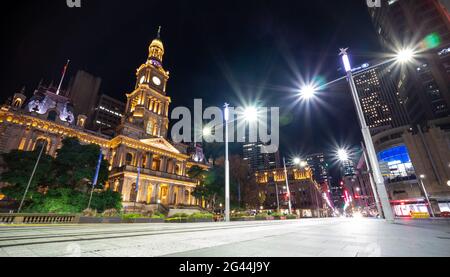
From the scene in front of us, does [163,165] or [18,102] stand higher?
[18,102]

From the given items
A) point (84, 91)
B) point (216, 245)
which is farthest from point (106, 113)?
point (216, 245)

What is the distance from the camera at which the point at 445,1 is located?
6016mm

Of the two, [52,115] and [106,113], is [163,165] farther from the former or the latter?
[106,113]

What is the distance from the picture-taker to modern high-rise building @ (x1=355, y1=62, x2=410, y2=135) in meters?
109

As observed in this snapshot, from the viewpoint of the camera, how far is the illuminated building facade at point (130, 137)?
3316cm

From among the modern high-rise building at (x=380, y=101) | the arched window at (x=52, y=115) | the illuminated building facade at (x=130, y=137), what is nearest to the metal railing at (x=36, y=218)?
the illuminated building facade at (x=130, y=137)

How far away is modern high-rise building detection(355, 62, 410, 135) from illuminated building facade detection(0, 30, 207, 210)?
4593 inches

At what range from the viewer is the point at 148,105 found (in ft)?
172

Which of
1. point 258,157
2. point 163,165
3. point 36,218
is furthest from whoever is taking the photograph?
point 258,157

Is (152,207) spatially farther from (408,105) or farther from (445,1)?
(408,105)

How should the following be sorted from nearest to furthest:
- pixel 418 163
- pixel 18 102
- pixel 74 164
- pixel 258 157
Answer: pixel 74 164 < pixel 18 102 < pixel 418 163 < pixel 258 157

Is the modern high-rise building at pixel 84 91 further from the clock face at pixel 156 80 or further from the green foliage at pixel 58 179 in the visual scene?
the green foliage at pixel 58 179

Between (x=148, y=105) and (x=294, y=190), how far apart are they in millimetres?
69029

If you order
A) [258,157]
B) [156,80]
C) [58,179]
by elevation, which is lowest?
[58,179]
